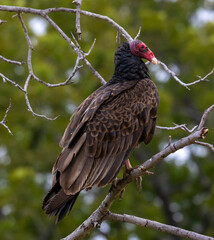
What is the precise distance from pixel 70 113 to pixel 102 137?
6348 millimetres

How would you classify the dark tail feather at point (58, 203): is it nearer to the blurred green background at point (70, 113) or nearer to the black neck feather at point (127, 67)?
the black neck feather at point (127, 67)

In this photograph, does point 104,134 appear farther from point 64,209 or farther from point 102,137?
point 64,209

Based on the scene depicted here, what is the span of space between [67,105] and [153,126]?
615cm

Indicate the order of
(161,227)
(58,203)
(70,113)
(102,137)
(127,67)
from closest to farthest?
1. (161,227)
2. (58,203)
3. (102,137)
4. (127,67)
5. (70,113)

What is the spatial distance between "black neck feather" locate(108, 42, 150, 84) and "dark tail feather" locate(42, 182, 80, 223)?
1.17 meters

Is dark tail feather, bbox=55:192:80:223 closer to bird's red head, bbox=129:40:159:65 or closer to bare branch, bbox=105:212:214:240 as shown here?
bare branch, bbox=105:212:214:240

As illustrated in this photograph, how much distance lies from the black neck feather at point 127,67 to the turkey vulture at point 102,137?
0.03 m

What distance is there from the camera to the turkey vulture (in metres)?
4.49

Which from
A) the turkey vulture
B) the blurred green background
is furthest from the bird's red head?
the blurred green background

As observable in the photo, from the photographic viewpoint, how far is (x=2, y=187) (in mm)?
11922

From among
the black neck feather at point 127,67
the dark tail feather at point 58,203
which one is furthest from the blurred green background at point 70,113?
the dark tail feather at point 58,203

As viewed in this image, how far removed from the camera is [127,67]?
5.28 m

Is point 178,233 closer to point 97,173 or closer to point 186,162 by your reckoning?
point 97,173

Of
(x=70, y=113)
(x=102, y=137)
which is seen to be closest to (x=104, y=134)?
(x=102, y=137)
